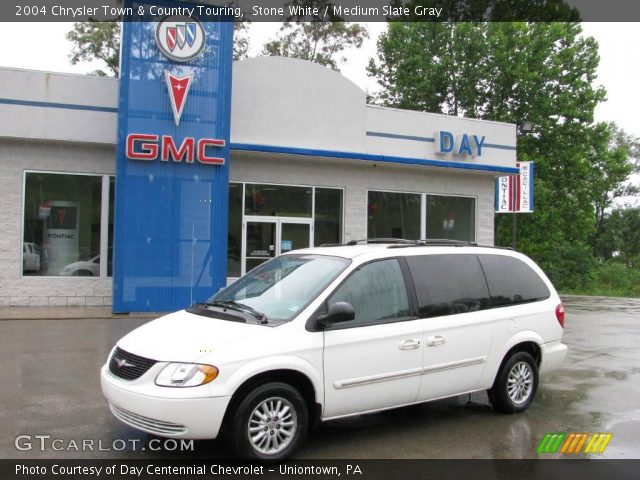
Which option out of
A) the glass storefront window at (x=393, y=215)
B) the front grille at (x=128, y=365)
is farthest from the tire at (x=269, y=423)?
the glass storefront window at (x=393, y=215)

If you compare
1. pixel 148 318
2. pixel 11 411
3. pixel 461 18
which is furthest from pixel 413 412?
pixel 461 18

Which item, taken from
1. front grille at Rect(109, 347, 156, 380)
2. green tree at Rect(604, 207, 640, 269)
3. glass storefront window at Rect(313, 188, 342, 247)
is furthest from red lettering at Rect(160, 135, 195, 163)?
green tree at Rect(604, 207, 640, 269)

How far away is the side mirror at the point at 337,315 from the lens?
4875 mm

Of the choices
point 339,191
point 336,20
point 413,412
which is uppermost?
point 336,20

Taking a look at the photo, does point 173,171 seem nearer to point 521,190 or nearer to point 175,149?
point 175,149

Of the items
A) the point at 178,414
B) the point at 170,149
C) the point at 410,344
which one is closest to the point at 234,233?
the point at 170,149

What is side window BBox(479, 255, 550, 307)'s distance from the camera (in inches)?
249

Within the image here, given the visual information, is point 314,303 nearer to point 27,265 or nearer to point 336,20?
point 27,265

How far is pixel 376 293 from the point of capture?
5.43 metres

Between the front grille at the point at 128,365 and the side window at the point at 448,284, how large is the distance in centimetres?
248

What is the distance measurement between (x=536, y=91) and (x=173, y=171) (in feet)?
68.6

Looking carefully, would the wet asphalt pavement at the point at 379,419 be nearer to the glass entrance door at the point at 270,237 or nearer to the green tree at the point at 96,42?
the glass entrance door at the point at 270,237

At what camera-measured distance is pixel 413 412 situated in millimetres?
6273

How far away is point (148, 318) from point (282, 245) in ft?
13.5
